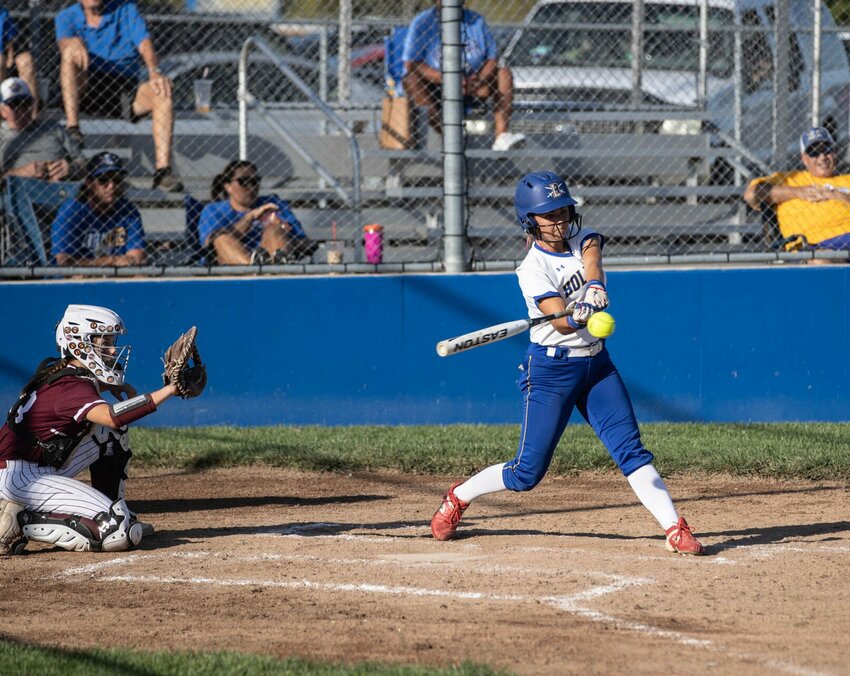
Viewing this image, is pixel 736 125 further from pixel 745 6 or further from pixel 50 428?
pixel 50 428

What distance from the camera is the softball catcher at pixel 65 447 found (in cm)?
581

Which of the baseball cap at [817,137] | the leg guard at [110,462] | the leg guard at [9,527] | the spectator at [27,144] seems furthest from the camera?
the spectator at [27,144]

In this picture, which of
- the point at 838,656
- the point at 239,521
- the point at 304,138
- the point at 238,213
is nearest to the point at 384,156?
the point at 304,138

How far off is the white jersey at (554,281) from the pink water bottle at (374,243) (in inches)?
152

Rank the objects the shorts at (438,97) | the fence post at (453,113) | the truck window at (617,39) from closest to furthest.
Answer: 1. the fence post at (453,113)
2. the shorts at (438,97)
3. the truck window at (617,39)

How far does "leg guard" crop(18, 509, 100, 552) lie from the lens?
5824mm

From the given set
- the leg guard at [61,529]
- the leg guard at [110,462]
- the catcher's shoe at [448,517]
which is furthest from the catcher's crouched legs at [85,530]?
the catcher's shoe at [448,517]

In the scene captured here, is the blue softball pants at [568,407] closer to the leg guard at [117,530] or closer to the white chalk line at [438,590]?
the white chalk line at [438,590]

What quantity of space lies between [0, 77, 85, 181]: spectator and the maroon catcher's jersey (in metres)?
4.14

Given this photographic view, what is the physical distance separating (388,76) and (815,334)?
14.3ft

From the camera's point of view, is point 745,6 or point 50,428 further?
point 745,6

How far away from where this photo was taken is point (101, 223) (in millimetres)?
9336

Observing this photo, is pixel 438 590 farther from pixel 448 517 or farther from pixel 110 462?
pixel 110 462

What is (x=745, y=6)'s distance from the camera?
38.7ft
